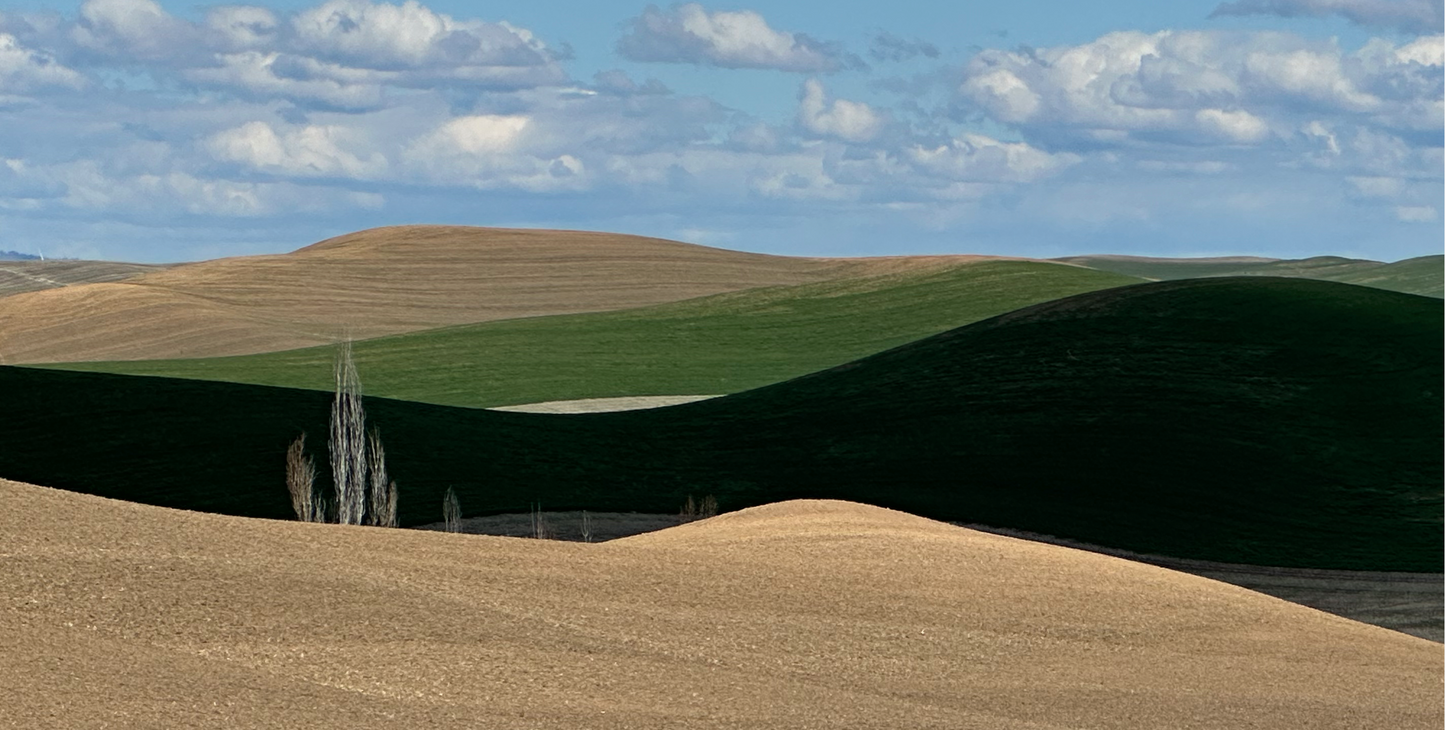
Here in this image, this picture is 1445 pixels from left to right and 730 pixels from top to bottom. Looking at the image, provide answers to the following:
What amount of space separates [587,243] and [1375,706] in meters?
98.4

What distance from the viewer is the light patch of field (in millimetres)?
62969

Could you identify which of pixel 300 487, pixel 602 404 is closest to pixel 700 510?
pixel 300 487

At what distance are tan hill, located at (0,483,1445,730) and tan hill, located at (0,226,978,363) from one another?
6365cm

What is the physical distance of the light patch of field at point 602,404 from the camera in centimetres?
6297

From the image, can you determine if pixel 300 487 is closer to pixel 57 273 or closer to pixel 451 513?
pixel 451 513

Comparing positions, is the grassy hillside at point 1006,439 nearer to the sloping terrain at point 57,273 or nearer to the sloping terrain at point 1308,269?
the sloping terrain at point 1308,269

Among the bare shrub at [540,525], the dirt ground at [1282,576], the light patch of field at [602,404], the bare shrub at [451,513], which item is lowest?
the dirt ground at [1282,576]

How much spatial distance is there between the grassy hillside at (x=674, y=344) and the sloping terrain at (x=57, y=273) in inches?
1433

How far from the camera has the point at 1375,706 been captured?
18078 millimetres

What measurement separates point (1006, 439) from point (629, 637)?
33665 mm

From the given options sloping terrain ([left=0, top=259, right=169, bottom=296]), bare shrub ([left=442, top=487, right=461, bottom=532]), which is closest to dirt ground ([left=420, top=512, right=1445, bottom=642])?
bare shrub ([left=442, top=487, right=461, bottom=532])

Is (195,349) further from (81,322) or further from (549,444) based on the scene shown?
(549,444)

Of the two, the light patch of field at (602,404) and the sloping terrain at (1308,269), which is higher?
the sloping terrain at (1308,269)

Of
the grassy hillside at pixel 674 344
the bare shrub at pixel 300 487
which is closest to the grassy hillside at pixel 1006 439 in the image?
the bare shrub at pixel 300 487
